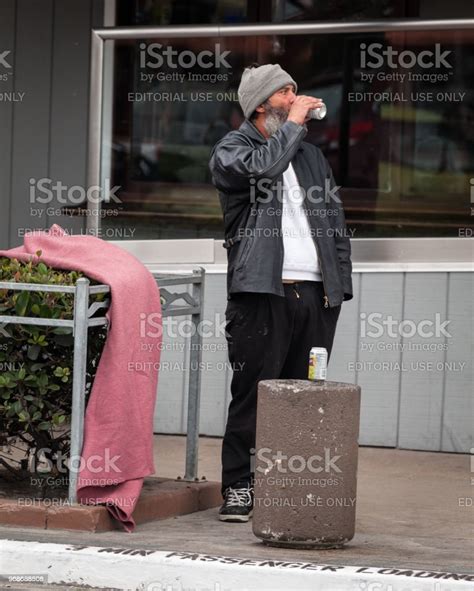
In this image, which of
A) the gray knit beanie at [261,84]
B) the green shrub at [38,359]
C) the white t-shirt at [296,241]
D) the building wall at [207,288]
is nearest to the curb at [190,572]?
the green shrub at [38,359]

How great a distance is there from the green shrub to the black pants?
0.63 metres

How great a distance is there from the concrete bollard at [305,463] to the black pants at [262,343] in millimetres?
609

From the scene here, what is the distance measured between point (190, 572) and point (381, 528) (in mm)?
1377

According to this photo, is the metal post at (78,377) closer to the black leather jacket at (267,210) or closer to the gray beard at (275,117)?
the black leather jacket at (267,210)

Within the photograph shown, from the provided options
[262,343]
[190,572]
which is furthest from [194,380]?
[190,572]

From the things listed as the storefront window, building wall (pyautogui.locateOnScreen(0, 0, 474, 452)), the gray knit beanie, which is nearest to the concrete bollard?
the gray knit beanie

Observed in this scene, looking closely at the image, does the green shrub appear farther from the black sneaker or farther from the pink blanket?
the black sneaker

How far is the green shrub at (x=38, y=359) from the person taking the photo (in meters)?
5.99

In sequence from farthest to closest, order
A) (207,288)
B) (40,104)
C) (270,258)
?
(40,104), (207,288), (270,258)

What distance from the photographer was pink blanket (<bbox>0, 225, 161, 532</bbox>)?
588 cm

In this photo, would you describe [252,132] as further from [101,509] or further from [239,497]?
[101,509]

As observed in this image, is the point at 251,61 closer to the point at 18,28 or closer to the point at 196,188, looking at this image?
the point at 196,188

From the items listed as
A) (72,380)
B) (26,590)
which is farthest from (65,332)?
(26,590)

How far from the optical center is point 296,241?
20.3ft
